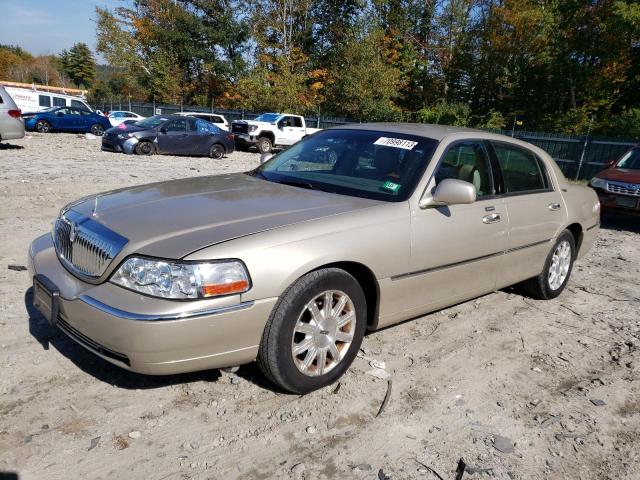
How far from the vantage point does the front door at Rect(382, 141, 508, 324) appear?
3.64 meters

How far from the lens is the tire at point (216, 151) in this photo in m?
18.1

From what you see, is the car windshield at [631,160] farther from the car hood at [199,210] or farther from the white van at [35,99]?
the white van at [35,99]

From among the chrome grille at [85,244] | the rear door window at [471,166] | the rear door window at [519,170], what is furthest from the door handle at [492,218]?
the chrome grille at [85,244]

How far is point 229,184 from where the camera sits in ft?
13.3

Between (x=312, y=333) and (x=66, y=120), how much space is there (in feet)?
79.8

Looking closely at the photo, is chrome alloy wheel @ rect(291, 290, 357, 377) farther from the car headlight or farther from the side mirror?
the side mirror

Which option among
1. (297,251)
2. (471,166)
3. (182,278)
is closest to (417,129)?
(471,166)

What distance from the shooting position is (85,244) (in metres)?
3.06

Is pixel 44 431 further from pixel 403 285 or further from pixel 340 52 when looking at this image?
pixel 340 52

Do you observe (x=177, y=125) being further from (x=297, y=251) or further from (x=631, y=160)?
(x=297, y=251)

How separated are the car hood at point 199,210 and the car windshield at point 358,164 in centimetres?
19

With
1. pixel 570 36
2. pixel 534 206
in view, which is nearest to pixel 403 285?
pixel 534 206

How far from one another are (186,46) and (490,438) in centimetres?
4304

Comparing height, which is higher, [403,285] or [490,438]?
[403,285]
